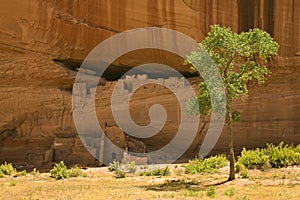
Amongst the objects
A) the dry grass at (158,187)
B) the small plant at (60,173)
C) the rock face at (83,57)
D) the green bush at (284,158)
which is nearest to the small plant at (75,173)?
the small plant at (60,173)

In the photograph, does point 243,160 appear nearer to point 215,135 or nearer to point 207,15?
point 215,135

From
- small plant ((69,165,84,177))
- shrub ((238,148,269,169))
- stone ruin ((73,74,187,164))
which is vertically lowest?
small plant ((69,165,84,177))

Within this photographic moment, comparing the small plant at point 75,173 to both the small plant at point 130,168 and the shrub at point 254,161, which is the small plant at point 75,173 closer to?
the small plant at point 130,168

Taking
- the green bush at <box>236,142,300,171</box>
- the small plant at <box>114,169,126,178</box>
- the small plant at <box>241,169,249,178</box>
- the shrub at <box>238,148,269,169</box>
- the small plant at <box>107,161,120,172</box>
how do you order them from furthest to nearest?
1. the small plant at <box>107,161,120,172</box>
2. the small plant at <box>114,169,126,178</box>
3. the shrub at <box>238,148,269,169</box>
4. the green bush at <box>236,142,300,171</box>
5. the small plant at <box>241,169,249,178</box>

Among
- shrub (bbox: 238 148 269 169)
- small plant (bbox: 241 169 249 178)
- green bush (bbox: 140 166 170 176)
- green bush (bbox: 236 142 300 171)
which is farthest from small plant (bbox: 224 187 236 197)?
green bush (bbox: 140 166 170 176)

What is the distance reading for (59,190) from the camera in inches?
470

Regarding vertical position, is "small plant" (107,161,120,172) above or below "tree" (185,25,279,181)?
below

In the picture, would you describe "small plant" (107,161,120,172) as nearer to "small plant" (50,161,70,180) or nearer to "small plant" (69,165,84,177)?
"small plant" (69,165,84,177)

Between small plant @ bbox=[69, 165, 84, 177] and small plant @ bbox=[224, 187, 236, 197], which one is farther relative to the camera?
small plant @ bbox=[69, 165, 84, 177]

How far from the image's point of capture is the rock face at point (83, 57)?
17547 millimetres

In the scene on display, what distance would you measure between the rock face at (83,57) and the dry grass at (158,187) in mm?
3148

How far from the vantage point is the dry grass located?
10.7m

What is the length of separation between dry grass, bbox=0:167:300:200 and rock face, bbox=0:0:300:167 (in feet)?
10.3

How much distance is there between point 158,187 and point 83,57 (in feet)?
28.9
